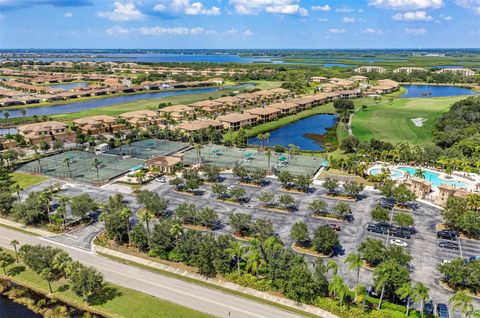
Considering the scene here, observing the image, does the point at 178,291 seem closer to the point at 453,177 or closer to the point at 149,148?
the point at 149,148

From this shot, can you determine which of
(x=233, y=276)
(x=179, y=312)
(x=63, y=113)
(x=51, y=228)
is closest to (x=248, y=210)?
(x=233, y=276)

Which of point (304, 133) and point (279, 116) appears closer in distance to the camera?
point (304, 133)

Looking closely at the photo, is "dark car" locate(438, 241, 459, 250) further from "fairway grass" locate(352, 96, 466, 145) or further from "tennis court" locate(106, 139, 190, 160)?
"tennis court" locate(106, 139, 190, 160)

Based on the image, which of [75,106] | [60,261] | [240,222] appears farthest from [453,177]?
[75,106]

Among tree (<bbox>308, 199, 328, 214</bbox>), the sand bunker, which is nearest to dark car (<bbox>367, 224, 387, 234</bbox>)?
tree (<bbox>308, 199, 328, 214</bbox>)

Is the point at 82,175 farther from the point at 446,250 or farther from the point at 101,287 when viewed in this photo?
the point at 446,250

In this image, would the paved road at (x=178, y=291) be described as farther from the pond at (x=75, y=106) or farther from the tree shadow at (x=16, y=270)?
the pond at (x=75, y=106)
